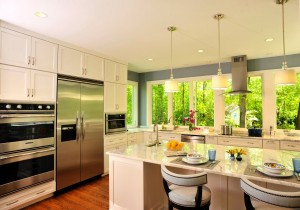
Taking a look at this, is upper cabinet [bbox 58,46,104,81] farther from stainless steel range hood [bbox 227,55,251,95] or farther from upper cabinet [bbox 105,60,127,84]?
stainless steel range hood [bbox 227,55,251,95]

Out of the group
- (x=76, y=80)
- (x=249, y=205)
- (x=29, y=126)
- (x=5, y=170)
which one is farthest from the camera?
(x=76, y=80)

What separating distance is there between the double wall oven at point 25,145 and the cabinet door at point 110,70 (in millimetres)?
1418

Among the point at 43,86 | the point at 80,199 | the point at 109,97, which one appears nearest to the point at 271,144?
the point at 109,97

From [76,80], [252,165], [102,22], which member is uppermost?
[102,22]

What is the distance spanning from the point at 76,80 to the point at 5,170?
1761mm

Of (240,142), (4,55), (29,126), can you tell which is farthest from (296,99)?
(4,55)

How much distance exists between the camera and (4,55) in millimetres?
2621

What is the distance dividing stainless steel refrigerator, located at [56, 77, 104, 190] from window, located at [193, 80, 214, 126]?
259 cm

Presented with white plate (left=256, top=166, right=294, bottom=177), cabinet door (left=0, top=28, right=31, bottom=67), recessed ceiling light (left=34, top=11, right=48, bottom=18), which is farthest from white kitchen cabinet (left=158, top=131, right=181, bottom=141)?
recessed ceiling light (left=34, top=11, right=48, bottom=18)

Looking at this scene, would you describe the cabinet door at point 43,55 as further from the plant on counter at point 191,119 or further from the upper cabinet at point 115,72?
the plant on counter at point 191,119

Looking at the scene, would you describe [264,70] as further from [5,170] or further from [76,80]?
[5,170]

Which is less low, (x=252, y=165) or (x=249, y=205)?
(x=252, y=165)

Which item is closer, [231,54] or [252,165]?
[252,165]

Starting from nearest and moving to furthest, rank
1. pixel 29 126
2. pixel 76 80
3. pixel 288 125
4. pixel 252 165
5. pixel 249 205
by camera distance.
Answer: pixel 249 205, pixel 252 165, pixel 29 126, pixel 76 80, pixel 288 125
